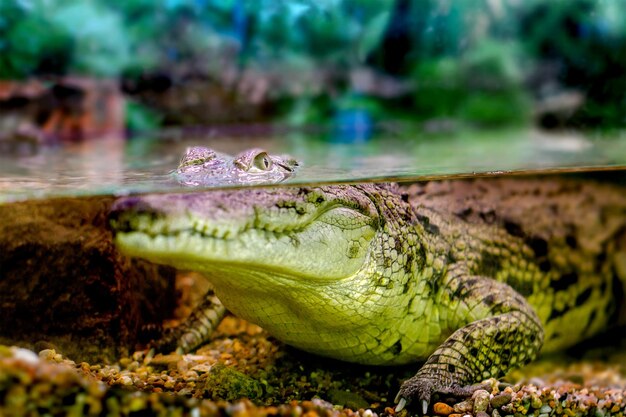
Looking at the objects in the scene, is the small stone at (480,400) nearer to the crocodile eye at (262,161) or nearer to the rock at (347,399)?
the rock at (347,399)

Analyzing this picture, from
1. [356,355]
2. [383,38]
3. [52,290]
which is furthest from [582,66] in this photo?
[52,290]

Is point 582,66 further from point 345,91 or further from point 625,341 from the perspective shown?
point 625,341

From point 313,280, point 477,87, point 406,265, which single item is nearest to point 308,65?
point 477,87

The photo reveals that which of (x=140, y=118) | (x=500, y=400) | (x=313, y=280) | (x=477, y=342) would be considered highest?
(x=140, y=118)

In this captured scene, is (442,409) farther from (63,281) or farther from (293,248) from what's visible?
(63,281)

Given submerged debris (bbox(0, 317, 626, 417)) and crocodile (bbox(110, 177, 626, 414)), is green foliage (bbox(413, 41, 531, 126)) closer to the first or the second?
crocodile (bbox(110, 177, 626, 414))

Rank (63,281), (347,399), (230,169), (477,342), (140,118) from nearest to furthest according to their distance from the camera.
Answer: (230,169) < (347,399) < (477,342) < (63,281) < (140,118)

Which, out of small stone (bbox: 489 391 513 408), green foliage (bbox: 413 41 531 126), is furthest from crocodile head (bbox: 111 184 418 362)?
green foliage (bbox: 413 41 531 126)
